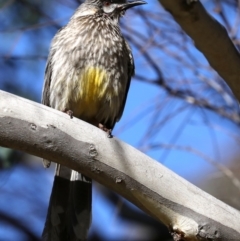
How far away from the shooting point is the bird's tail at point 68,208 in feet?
11.8

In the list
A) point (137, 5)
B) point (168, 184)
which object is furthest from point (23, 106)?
point (137, 5)

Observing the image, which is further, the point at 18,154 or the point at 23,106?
the point at 18,154

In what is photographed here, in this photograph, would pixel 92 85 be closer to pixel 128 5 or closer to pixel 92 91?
pixel 92 91

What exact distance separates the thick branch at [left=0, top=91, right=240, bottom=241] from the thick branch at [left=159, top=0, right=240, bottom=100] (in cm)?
59

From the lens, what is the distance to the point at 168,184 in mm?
3002

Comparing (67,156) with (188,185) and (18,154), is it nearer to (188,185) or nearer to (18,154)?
(188,185)

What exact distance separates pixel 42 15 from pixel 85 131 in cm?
186

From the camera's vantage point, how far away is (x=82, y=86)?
4.06m

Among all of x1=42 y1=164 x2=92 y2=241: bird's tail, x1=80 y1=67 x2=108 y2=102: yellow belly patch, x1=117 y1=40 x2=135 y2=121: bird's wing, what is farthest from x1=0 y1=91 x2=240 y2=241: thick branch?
x1=117 y1=40 x2=135 y2=121: bird's wing

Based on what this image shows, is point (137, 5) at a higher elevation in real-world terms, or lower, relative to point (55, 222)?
higher

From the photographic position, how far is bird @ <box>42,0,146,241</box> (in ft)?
12.3

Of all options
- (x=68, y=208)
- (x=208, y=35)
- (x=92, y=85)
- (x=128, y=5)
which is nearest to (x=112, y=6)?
(x=128, y=5)

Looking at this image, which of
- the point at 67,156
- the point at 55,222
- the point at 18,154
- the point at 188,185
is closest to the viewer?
the point at 67,156

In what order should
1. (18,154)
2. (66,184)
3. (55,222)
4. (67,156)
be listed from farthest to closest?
(18,154) < (66,184) < (55,222) < (67,156)
